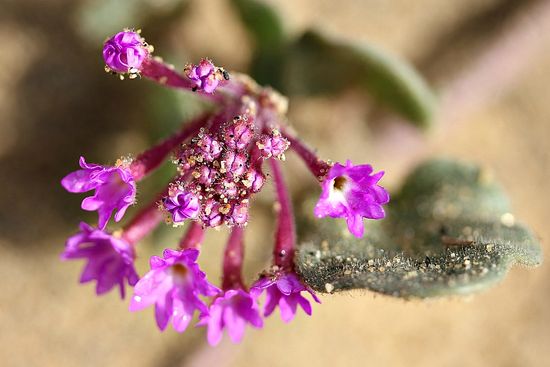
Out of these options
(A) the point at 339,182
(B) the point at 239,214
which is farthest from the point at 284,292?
(A) the point at 339,182

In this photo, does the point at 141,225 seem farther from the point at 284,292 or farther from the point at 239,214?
the point at 284,292

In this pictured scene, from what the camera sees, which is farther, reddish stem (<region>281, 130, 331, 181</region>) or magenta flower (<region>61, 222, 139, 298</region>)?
magenta flower (<region>61, 222, 139, 298</region>)

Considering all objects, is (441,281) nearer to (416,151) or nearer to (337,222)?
(337,222)

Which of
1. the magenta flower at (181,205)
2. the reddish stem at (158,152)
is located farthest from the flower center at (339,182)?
the reddish stem at (158,152)

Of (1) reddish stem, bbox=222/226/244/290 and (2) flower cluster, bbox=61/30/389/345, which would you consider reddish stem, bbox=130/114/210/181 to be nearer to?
(2) flower cluster, bbox=61/30/389/345

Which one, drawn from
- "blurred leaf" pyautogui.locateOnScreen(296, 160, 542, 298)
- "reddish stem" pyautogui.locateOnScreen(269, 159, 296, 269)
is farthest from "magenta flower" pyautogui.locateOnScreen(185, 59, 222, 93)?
"blurred leaf" pyautogui.locateOnScreen(296, 160, 542, 298)

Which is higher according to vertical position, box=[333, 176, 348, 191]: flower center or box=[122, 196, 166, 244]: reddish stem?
box=[333, 176, 348, 191]: flower center

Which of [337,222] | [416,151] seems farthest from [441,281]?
[416,151]
